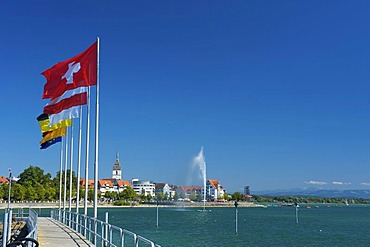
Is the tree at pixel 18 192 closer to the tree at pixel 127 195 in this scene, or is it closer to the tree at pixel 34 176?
the tree at pixel 34 176

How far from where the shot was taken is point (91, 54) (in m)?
21.2

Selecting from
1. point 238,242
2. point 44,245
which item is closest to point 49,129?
point 44,245

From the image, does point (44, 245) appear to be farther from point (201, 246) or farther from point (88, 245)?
point (201, 246)

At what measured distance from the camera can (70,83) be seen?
2130 cm

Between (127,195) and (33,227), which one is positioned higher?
(33,227)

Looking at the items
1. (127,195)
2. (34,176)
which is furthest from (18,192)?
(127,195)

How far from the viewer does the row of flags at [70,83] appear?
21.0m

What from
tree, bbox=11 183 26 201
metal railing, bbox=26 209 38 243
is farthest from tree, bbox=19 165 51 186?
metal railing, bbox=26 209 38 243

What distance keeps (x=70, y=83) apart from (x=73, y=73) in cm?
49

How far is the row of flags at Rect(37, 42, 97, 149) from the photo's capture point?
69.0 feet

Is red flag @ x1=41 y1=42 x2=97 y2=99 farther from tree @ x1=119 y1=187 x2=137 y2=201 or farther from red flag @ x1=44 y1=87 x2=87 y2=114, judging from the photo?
tree @ x1=119 y1=187 x2=137 y2=201

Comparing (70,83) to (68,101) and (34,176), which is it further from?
(34,176)

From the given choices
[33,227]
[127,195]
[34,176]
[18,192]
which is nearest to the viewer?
[33,227]

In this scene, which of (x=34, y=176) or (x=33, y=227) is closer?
(x=33, y=227)
